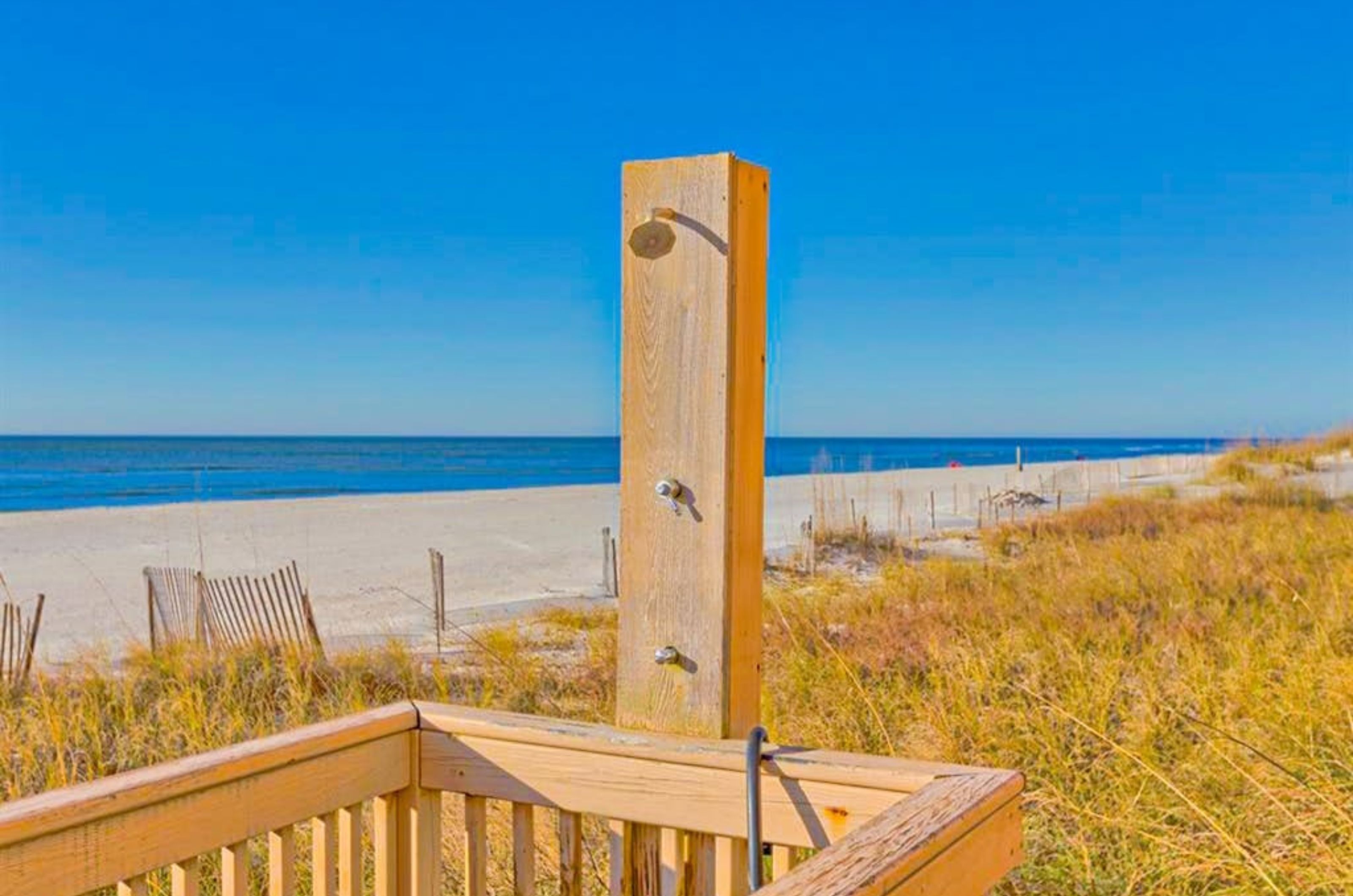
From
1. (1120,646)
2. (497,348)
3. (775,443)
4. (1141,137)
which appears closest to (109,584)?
(1120,646)

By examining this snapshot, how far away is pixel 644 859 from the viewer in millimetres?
1383

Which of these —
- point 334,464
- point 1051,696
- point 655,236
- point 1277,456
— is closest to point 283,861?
point 655,236

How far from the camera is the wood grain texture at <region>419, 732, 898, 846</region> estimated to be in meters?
1.24

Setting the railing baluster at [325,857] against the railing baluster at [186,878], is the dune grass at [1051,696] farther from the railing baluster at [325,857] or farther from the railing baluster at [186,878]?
the railing baluster at [186,878]

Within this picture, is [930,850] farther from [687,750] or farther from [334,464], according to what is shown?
[334,464]

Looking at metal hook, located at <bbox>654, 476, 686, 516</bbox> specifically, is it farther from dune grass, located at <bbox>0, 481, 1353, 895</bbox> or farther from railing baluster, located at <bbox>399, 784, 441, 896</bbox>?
dune grass, located at <bbox>0, 481, 1353, 895</bbox>

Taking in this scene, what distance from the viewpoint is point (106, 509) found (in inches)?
745

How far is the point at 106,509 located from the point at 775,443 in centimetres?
7206

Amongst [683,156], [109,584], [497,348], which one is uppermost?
[497,348]

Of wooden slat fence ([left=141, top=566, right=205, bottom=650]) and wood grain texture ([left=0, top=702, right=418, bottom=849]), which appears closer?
wood grain texture ([left=0, top=702, right=418, bottom=849])

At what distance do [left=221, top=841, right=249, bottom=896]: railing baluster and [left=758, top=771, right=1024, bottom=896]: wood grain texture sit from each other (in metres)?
0.80

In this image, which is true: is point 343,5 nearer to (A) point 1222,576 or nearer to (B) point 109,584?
(B) point 109,584

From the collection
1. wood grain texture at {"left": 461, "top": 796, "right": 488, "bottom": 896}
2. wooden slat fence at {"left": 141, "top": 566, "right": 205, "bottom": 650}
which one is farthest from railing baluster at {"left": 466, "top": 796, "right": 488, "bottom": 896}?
wooden slat fence at {"left": 141, "top": 566, "right": 205, "bottom": 650}

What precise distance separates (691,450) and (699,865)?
22.2 inches
